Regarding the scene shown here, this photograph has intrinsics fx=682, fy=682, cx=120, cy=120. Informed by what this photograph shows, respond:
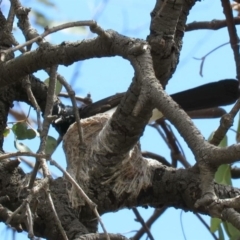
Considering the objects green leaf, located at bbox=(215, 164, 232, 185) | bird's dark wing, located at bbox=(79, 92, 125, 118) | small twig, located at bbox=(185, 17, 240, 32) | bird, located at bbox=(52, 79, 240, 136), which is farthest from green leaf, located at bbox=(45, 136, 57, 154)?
small twig, located at bbox=(185, 17, 240, 32)

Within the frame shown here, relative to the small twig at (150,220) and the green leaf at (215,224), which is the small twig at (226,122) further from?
the small twig at (150,220)

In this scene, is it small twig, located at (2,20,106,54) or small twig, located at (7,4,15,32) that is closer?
small twig, located at (2,20,106,54)

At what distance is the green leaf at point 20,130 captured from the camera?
2227mm

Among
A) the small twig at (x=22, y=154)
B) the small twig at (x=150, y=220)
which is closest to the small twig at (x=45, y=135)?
the small twig at (x=22, y=154)

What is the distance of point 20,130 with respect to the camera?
2.23 metres

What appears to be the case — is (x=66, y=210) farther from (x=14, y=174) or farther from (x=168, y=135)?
(x=168, y=135)

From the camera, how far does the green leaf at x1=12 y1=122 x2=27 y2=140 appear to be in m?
2.23

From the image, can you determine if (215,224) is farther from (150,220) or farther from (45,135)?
(45,135)

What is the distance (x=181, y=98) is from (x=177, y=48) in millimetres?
1109

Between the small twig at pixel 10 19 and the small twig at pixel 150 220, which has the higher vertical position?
the small twig at pixel 10 19

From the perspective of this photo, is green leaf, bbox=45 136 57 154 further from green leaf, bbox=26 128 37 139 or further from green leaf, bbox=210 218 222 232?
green leaf, bbox=210 218 222 232

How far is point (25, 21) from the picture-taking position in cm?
173

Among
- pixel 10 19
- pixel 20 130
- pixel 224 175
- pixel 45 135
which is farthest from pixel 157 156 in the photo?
pixel 45 135

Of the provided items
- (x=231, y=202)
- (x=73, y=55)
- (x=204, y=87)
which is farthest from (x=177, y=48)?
(x=204, y=87)
